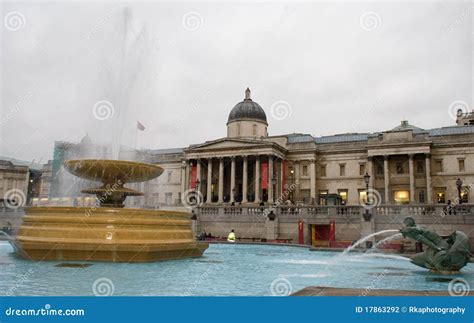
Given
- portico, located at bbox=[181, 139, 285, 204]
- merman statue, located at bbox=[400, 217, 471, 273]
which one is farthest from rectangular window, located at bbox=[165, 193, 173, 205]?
merman statue, located at bbox=[400, 217, 471, 273]

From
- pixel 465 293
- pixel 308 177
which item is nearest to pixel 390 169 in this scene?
pixel 308 177

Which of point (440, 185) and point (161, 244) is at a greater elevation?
point (440, 185)

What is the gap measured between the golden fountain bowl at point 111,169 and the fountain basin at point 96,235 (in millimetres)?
2247

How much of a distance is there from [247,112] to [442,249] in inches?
2012

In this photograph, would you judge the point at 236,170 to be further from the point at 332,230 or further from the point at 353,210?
the point at 332,230

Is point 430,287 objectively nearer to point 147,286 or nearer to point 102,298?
point 147,286

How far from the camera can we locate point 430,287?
8.82 metres

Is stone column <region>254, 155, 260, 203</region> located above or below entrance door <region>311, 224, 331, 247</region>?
above

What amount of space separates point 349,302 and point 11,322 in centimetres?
470

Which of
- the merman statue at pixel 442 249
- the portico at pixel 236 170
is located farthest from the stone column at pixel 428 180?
the merman statue at pixel 442 249

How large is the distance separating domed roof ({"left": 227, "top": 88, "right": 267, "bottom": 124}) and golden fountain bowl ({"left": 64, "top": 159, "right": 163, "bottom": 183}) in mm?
45117

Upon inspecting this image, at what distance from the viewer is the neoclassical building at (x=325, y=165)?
163ft

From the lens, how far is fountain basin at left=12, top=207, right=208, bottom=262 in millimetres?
11734

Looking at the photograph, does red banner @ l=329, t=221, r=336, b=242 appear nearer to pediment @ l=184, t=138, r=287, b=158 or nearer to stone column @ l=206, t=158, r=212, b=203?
pediment @ l=184, t=138, r=287, b=158
